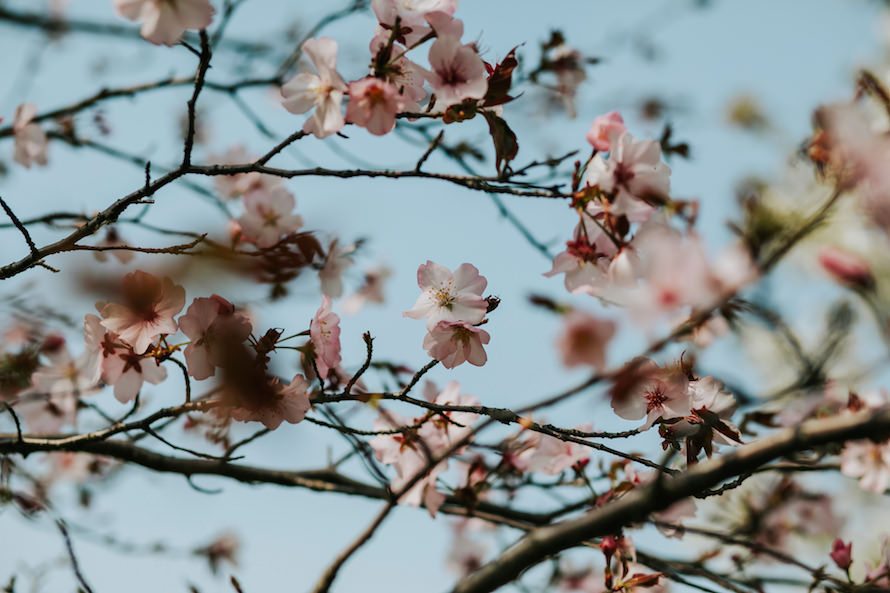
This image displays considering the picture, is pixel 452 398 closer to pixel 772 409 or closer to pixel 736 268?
pixel 772 409

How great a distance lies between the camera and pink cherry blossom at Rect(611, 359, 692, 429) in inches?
50.2

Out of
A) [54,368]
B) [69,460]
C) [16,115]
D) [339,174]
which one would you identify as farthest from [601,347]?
[69,460]

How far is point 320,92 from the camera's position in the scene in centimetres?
119

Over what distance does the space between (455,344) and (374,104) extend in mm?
Result: 469

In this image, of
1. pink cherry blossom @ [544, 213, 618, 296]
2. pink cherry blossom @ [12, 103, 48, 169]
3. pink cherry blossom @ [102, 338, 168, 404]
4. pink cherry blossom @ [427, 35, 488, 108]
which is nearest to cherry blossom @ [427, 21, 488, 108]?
pink cherry blossom @ [427, 35, 488, 108]

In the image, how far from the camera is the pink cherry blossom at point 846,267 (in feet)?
3.11

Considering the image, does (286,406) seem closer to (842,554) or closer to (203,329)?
(203,329)

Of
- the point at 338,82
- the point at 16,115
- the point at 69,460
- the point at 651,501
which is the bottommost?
the point at 651,501

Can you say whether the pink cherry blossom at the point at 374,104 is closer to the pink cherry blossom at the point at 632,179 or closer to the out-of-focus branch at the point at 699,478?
the pink cherry blossom at the point at 632,179

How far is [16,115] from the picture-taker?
2.31 meters

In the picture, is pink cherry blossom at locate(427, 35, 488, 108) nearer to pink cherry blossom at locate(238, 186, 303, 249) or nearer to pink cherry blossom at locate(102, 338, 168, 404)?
pink cherry blossom at locate(102, 338, 168, 404)

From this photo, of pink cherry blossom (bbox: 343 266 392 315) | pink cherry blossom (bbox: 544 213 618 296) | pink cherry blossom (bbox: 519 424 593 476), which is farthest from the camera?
pink cherry blossom (bbox: 343 266 392 315)

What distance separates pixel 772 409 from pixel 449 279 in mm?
861

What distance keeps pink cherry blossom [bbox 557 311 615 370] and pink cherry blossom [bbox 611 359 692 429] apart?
424 mm
